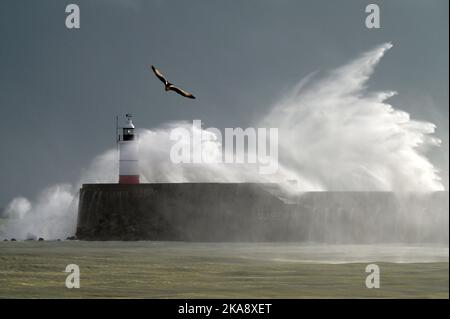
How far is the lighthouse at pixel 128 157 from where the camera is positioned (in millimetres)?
40000

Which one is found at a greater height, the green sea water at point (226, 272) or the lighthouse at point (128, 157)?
the lighthouse at point (128, 157)

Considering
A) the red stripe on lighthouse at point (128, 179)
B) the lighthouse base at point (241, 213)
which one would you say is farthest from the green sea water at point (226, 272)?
the red stripe on lighthouse at point (128, 179)

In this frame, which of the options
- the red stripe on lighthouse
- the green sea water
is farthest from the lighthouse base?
the green sea water

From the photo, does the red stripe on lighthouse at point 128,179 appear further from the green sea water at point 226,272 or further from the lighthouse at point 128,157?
the green sea water at point 226,272

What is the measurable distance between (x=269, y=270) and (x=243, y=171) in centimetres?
2164

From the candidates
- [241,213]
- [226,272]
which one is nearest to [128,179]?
[241,213]

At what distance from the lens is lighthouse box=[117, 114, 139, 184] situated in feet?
131

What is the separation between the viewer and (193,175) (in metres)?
45.3

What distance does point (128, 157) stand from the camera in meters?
40.1

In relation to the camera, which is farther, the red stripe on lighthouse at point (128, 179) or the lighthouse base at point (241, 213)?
the red stripe on lighthouse at point (128, 179)

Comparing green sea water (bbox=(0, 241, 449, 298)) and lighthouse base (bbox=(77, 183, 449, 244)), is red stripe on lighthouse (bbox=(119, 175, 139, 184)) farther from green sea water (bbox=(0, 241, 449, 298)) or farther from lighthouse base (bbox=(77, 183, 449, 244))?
green sea water (bbox=(0, 241, 449, 298))

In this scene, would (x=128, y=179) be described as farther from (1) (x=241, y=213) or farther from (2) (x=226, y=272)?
(2) (x=226, y=272)

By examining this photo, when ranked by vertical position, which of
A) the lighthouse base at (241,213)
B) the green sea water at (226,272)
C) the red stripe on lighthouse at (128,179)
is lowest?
the green sea water at (226,272)
